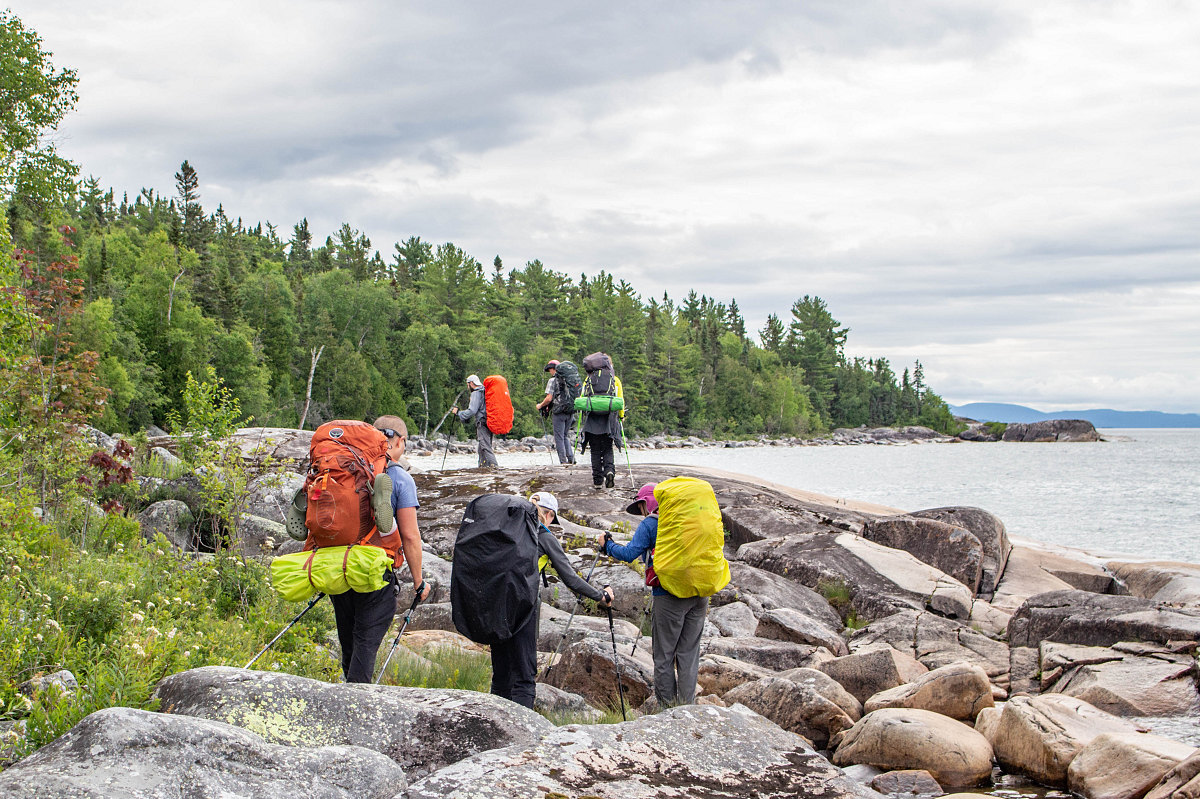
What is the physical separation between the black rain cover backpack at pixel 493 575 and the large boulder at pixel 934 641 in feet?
22.8

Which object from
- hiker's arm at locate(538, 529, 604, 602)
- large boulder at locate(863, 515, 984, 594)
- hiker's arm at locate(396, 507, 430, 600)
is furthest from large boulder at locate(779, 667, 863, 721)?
large boulder at locate(863, 515, 984, 594)

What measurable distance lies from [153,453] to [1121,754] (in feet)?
47.9

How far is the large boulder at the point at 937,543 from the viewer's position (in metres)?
15.4

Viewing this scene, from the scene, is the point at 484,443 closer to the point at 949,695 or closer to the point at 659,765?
the point at 949,695

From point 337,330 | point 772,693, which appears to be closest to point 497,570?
point 772,693

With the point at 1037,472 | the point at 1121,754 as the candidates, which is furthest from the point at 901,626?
the point at 1037,472

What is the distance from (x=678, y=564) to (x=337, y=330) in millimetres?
72348

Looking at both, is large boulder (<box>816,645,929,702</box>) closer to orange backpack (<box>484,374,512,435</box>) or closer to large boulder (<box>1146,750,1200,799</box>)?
large boulder (<box>1146,750,1200,799</box>)

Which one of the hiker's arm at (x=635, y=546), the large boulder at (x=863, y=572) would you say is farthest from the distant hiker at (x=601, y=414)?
the hiker's arm at (x=635, y=546)

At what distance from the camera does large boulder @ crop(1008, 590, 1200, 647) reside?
11141mm

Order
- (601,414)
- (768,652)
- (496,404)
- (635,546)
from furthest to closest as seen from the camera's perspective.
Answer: (496,404) → (601,414) → (768,652) → (635,546)

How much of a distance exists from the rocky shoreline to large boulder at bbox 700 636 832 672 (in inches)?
1.1

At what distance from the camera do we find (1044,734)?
791 centimetres

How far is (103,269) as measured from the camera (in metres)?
58.4
